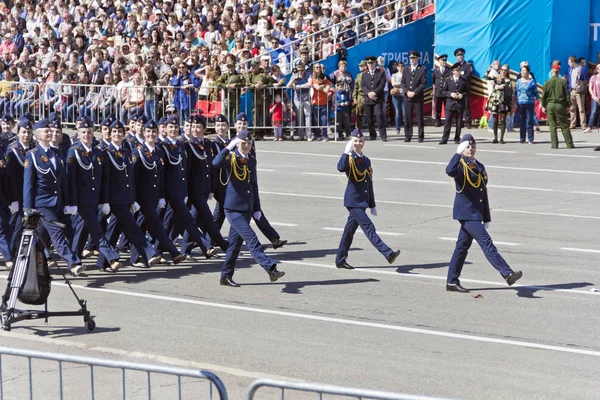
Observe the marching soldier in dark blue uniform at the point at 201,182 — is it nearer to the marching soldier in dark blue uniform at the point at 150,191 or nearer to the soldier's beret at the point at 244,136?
the marching soldier in dark blue uniform at the point at 150,191

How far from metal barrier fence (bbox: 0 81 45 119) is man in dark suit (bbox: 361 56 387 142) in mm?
8993

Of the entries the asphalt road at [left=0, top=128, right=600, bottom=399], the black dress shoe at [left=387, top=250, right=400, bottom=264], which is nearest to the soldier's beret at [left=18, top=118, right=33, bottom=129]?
the asphalt road at [left=0, top=128, right=600, bottom=399]

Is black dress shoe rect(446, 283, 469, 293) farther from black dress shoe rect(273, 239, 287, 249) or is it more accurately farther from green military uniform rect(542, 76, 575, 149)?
green military uniform rect(542, 76, 575, 149)

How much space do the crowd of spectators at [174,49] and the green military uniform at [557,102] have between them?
642cm

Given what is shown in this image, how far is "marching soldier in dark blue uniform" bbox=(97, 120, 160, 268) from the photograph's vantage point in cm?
1382

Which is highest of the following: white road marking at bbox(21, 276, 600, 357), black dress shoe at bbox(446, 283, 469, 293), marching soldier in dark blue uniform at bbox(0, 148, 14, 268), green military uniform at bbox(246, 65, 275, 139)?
green military uniform at bbox(246, 65, 275, 139)

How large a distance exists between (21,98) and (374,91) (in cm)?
1011

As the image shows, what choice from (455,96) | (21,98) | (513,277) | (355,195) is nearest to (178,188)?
(355,195)

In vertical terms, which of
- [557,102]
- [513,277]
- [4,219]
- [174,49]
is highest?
[174,49]

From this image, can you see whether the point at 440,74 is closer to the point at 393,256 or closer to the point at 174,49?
the point at 174,49

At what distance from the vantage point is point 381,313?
37.7ft

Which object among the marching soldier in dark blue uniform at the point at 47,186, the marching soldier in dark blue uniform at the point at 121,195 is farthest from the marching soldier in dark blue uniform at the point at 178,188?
the marching soldier in dark blue uniform at the point at 47,186

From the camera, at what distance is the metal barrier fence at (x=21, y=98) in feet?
101

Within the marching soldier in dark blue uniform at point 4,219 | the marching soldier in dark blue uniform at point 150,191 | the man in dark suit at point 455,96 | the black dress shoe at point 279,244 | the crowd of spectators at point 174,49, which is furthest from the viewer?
the crowd of spectators at point 174,49
